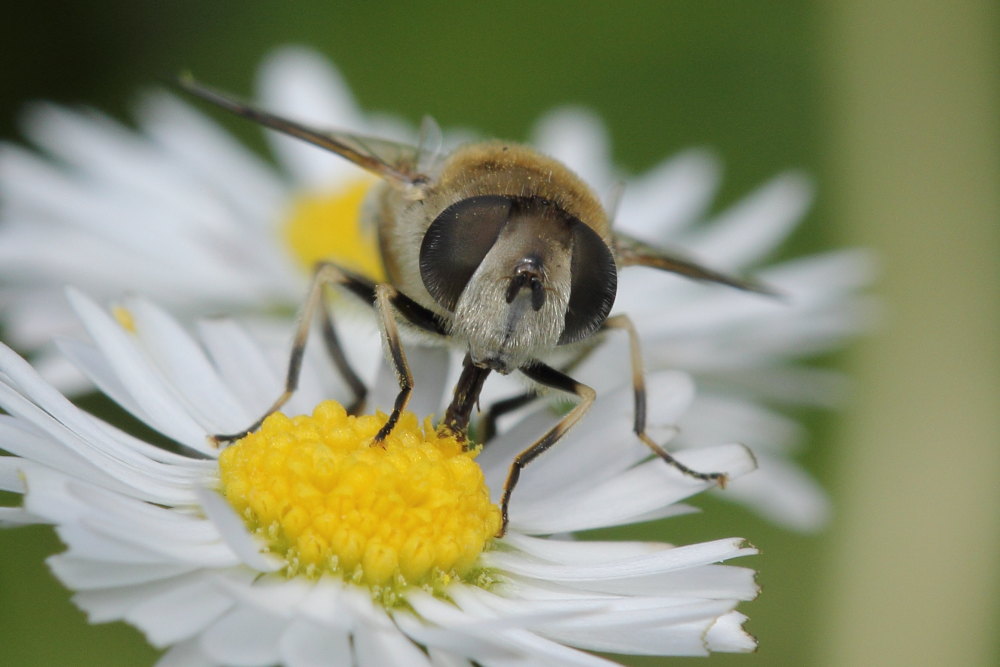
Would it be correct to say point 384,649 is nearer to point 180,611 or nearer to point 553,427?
point 180,611

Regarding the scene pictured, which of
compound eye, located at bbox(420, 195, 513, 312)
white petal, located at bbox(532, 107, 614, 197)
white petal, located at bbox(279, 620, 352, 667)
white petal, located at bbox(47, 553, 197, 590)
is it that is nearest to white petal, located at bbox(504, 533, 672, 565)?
compound eye, located at bbox(420, 195, 513, 312)

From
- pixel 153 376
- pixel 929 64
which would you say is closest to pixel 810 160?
pixel 929 64

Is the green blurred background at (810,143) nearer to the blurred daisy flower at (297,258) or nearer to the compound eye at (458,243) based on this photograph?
the blurred daisy flower at (297,258)

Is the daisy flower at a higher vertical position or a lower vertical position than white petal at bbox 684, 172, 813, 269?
lower

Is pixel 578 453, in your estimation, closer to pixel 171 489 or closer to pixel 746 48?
pixel 171 489

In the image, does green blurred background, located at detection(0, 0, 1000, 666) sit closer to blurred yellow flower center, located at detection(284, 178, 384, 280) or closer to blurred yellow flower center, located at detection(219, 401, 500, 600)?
blurred yellow flower center, located at detection(284, 178, 384, 280)

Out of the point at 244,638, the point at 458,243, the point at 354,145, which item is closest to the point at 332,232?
the point at 354,145

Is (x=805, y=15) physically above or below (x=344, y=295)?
above
